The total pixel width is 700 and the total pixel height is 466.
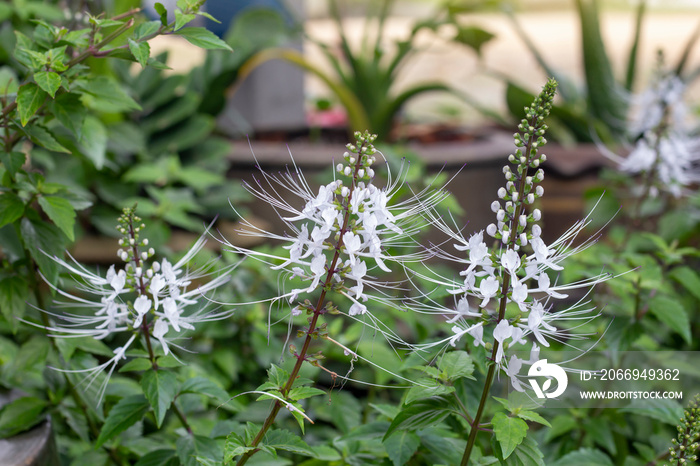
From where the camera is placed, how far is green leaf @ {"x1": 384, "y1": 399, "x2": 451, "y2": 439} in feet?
3.37

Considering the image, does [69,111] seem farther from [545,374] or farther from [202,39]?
[545,374]

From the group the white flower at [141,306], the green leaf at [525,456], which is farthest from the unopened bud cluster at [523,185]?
the white flower at [141,306]

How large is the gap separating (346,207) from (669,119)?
1.69 m

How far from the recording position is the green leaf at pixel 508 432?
0.93m

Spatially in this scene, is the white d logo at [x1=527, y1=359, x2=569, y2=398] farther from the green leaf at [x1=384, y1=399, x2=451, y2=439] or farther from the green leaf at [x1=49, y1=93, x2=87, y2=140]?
the green leaf at [x1=49, y1=93, x2=87, y2=140]

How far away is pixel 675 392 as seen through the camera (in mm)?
1646

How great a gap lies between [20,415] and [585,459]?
107cm

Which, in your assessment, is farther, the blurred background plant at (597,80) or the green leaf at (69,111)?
the blurred background plant at (597,80)

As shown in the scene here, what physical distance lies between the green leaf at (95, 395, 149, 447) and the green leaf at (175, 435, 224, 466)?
85 mm

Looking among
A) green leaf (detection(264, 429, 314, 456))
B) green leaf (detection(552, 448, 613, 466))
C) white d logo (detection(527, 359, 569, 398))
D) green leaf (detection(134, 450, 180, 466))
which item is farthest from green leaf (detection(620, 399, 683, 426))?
green leaf (detection(134, 450, 180, 466))

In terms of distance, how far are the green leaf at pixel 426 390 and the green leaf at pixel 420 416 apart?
0.03m

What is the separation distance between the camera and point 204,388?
1.16m

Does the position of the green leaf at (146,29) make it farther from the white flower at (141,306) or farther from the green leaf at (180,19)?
the white flower at (141,306)

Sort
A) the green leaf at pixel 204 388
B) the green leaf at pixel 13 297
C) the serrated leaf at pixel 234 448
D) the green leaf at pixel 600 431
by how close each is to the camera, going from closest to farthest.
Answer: the serrated leaf at pixel 234 448
the green leaf at pixel 204 388
the green leaf at pixel 13 297
the green leaf at pixel 600 431
